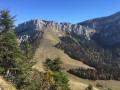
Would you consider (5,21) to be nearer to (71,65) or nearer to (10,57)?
(10,57)

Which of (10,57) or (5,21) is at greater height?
(5,21)

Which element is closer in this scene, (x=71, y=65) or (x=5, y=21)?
(x=5, y=21)

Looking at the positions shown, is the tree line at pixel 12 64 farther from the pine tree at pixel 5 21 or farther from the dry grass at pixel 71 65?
the dry grass at pixel 71 65

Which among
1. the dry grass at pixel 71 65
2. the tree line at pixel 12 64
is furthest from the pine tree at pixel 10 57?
the dry grass at pixel 71 65

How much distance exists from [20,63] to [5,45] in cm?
353

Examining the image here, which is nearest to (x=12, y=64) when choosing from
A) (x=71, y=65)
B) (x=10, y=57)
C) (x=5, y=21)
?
(x=10, y=57)

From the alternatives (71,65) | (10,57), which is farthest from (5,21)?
(71,65)

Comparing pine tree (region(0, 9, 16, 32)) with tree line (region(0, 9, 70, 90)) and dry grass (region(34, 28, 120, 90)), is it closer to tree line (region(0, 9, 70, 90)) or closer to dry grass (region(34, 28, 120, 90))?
tree line (region(0, 9, 70, 90))

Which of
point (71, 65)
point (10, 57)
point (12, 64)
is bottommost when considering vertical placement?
point (71, 65)

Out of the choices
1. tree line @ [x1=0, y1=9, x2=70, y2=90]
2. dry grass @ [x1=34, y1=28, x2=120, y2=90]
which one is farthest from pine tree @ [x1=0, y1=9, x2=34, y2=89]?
dry grass @ [x1=34, y1=28, x2=120, y2=90]

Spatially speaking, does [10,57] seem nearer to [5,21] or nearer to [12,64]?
[12,64]

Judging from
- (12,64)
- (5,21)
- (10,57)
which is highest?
(5,21)

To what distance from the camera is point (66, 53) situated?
147000 millimetres

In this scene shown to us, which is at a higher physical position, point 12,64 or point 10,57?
point 10,57
